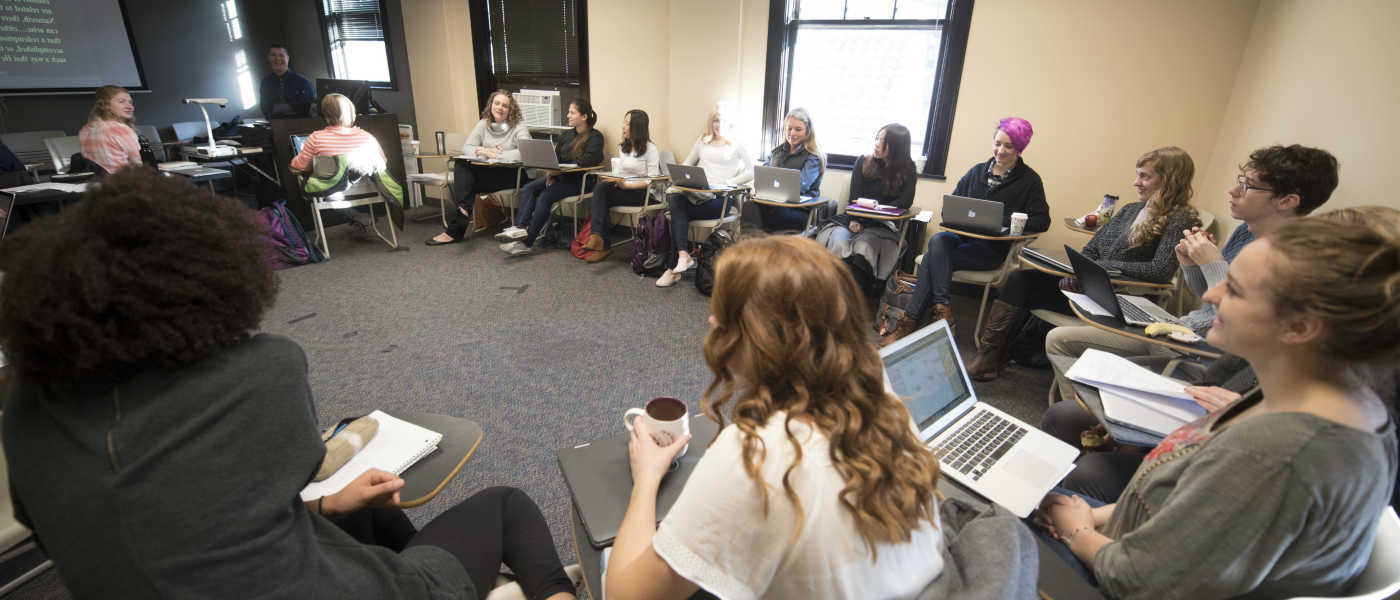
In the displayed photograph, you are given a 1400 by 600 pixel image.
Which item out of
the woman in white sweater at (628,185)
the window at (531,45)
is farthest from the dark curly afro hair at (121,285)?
the window at (531,45)

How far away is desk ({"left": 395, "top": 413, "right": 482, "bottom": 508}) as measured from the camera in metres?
1.01

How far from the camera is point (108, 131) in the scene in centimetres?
360

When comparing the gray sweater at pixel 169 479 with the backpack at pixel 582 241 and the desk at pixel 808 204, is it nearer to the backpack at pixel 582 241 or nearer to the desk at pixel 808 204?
the desk at pixel 808 204

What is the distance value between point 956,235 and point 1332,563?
2615 mm

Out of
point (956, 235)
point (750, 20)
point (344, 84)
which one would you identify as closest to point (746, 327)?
point (956, 235)

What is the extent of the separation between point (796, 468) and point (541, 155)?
4.31 m

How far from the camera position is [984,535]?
0.74m

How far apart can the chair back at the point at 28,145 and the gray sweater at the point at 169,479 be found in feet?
18.5

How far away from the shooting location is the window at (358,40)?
20.1 ft

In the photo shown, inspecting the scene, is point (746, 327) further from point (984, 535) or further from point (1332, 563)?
point (1332, 563)

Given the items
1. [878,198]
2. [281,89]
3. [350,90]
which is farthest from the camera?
[281,89]

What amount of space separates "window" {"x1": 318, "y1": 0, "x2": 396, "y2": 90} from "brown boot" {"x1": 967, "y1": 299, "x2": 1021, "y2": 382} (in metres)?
6.41

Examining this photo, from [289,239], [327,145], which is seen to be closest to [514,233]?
[327,145]

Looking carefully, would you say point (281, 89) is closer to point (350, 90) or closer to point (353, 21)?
point (353, 21)
